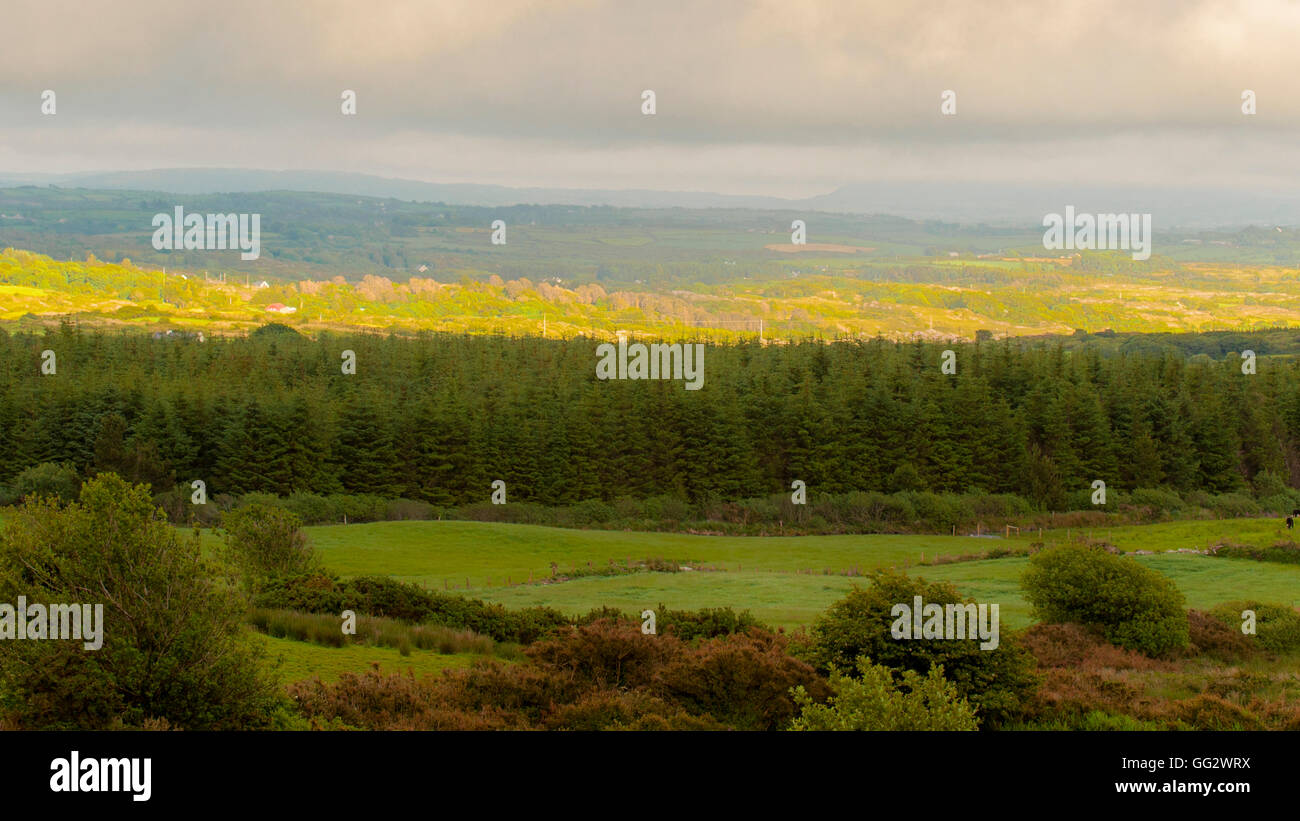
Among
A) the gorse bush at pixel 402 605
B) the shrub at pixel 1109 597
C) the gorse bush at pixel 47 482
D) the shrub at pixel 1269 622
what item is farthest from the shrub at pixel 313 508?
the shrub at pixel 1269 622

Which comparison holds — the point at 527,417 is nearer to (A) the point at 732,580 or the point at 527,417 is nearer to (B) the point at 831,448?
(B) the point at 831,448

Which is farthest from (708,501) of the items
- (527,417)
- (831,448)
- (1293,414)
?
(1293,414)

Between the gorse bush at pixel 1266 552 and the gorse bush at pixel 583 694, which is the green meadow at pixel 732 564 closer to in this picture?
the gorse bush at pixel 1266 552

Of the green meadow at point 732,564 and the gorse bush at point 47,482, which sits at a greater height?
the gorse bush at point 47,482

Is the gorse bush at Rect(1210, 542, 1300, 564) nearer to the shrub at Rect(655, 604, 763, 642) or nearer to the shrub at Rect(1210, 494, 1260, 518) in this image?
the shrub at Rect(1210, 494, 1260, 518)

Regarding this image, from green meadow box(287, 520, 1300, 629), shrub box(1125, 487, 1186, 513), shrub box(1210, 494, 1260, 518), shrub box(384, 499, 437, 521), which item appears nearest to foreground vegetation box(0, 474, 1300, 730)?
green meadow box(287, 520, 1300, 629)

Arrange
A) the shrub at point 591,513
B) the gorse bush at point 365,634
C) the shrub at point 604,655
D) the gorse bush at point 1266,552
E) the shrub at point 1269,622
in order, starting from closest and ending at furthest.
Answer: the shrub at point 604,655, the gorse bush at point 365,634, the shrub at point 1269,622, the gorse bush at point 1266,552, the shrub at point 591,513

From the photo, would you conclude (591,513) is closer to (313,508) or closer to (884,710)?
(313,508)
